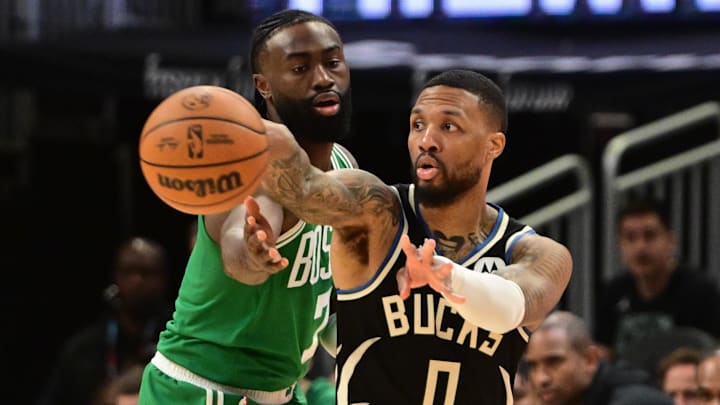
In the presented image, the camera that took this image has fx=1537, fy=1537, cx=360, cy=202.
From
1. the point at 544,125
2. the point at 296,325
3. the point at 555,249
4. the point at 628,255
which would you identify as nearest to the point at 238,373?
the point at 296,325

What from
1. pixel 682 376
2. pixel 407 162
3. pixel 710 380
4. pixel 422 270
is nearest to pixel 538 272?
pixel 422 270

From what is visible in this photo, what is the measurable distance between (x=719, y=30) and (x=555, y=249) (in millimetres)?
6597

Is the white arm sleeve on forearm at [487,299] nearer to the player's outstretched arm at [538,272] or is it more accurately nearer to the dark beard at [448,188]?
the player's outstretched arm at [538,272]

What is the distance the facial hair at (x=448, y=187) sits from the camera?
584 cm

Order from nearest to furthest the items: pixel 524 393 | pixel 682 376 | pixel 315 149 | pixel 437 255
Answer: pixel 437 255
pixel 315 149
pixel 524 393
pixel 682 376

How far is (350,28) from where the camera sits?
12836 millimetres

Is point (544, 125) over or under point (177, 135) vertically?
under

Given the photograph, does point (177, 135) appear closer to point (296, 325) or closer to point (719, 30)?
point (296, 325)

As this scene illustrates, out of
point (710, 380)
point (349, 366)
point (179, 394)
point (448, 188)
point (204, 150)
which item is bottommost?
point (710, 380)

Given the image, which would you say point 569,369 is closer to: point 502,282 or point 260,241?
point 502,282

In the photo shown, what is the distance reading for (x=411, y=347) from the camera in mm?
5859

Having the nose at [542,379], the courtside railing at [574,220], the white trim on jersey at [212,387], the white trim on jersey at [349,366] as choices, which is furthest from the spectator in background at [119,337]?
the white trim on jersey at [349,366]

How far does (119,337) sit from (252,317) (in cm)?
463

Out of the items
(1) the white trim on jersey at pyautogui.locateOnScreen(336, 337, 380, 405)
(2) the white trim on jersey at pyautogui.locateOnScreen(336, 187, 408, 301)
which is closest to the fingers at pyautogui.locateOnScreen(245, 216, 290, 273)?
(2) the white trim on jersey at pyautogui.locateOnScreen(336, 187, 408, 301)
